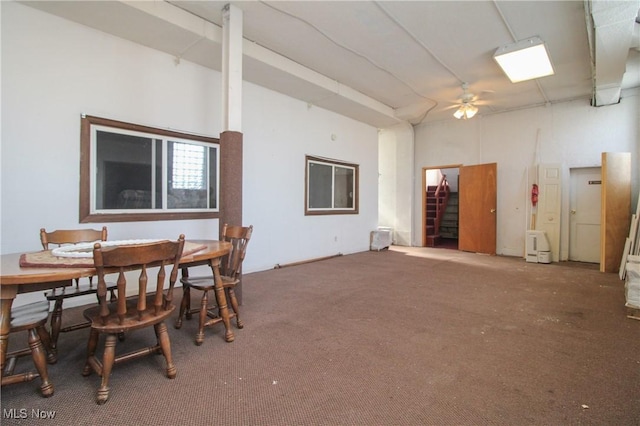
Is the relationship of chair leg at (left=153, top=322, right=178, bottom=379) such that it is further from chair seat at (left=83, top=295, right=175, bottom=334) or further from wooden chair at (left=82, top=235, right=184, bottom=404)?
chair seat at (left=83, top=295, right=175, bottom=334)

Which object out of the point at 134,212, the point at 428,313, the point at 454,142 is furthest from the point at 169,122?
the point at 454,142

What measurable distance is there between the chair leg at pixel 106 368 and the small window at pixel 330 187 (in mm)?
4285

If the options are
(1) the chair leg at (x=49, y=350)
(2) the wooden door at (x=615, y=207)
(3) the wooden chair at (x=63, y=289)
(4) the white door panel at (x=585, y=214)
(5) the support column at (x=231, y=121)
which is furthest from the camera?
(4) the white door panel at (x=585, y=214)

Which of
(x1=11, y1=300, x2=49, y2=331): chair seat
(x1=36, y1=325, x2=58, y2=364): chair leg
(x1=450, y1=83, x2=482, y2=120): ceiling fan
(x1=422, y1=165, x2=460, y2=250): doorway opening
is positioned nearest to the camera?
(x1=11, y1=300, x2=49, y2=331): chair seat

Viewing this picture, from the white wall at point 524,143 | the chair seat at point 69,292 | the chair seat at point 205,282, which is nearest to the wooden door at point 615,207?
the white wall at point 524,143

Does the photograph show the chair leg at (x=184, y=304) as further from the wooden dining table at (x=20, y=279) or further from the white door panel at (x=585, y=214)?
the white door panel at (x=585, y=214)

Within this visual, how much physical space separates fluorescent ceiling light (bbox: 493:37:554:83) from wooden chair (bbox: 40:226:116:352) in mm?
5403

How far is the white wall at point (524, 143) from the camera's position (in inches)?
221

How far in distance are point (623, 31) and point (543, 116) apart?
11.0 feet

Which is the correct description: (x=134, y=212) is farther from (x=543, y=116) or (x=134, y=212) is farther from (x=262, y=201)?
(x=543, y=116)

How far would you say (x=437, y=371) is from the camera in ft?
6.77

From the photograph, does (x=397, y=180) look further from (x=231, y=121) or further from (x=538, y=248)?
(x=231, y=121)

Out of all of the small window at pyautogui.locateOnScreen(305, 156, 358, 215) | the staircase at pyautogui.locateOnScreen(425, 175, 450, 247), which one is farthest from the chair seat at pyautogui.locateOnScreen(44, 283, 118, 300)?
the staircase at pyautogui.locateOnScreen(425, 175, 450, 247)

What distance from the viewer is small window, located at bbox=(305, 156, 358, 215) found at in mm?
6098
